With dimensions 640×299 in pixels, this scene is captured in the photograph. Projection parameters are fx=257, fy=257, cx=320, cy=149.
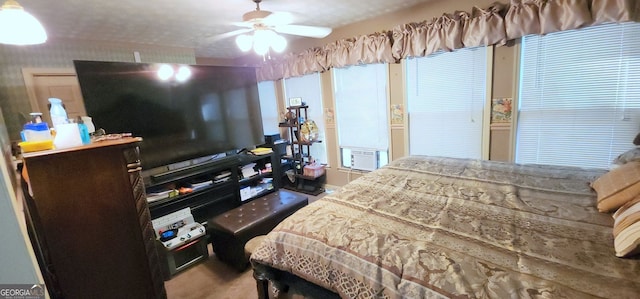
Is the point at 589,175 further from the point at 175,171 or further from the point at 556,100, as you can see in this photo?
the point at 175,171

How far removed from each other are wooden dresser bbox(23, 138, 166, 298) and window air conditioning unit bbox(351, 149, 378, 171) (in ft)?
8.61

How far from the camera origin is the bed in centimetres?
88

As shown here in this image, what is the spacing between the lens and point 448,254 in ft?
3.35

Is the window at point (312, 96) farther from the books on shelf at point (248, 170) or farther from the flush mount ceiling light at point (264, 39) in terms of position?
the flush mount ceiling light at point (264, 39)

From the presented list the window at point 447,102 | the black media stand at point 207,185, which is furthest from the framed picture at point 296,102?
the window at point 447,102

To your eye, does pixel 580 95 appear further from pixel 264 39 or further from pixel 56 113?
pixel 56 113

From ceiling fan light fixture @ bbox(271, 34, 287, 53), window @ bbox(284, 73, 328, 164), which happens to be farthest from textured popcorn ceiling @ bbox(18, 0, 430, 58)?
window @ bbox(284, 73, 328, 164)

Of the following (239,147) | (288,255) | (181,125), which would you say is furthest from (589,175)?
(181,125)

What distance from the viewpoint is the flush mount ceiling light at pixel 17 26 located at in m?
1.05

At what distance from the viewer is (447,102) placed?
9.21 ft

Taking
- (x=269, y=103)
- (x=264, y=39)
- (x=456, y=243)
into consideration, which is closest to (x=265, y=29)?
(x=264, y=39)

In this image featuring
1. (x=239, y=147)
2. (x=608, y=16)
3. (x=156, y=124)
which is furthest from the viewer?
(x=239, y=147)

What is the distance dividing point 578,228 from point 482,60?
1.89 metres

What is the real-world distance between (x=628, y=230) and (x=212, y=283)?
2420 millimetres
